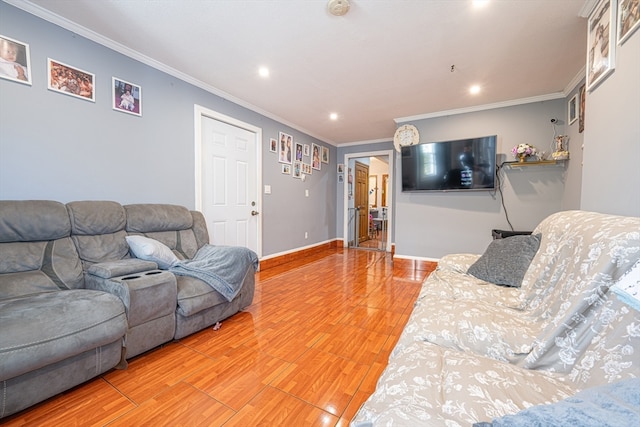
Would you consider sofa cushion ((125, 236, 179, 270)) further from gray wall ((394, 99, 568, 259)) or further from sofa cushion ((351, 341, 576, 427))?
gray wall ((394, 99, 568, 259))

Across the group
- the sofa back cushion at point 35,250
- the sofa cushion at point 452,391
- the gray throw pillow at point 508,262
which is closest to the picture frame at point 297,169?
the sofa back cushion at point 35,250

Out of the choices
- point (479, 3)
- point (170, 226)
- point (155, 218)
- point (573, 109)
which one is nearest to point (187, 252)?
point (170, 226)

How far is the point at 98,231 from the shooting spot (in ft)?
6.52

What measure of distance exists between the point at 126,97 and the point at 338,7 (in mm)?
2052

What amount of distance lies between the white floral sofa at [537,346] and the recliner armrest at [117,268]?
1.73 metres

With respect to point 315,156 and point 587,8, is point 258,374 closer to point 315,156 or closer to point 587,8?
point 587,8

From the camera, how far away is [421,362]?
92 centimetres

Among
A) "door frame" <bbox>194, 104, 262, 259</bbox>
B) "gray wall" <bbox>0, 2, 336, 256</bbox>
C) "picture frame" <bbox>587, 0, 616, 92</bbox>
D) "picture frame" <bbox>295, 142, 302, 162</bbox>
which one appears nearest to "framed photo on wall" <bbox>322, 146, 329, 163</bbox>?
"picture frame" <bbox>295, 142, 302, 162</bbox>

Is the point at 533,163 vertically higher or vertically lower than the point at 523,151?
lower

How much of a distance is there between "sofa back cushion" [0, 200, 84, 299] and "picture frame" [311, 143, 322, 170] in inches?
151

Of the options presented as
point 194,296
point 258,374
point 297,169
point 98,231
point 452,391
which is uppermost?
point 297,169

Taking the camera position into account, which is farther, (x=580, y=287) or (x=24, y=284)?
(x=24, y=284)

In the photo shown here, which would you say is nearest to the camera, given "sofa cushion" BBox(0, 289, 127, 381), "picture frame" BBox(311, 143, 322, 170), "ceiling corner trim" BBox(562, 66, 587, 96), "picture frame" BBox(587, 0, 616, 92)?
"sofa cushion" BBox(0, 289, 127, 381)

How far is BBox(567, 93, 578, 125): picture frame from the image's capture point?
2.83 metres
